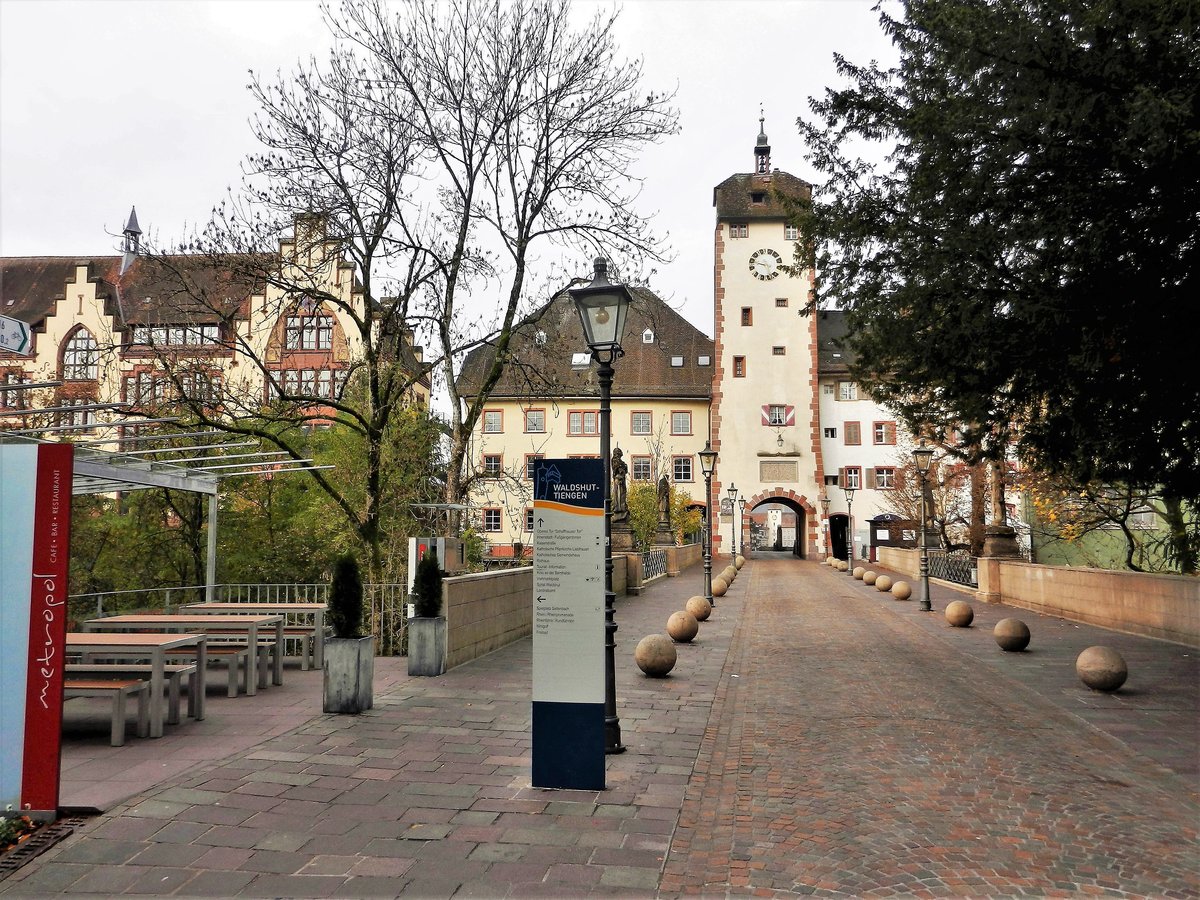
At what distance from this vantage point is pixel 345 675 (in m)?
8.43

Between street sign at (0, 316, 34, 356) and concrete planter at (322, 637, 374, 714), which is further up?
street sign at (0, 316, 34, 356)

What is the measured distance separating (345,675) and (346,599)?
0.71m

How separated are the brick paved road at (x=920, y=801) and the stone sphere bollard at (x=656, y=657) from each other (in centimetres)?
70

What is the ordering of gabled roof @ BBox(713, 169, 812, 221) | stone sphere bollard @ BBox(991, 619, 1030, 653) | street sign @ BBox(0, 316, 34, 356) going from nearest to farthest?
street sign @ BBox(0, 316, 34, 356)
stone sphere bollard @ BBox(991, 619, 1030, 653)
gabled roof @ BBox(713, 169, 812, 221)

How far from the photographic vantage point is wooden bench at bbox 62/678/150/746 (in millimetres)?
7047

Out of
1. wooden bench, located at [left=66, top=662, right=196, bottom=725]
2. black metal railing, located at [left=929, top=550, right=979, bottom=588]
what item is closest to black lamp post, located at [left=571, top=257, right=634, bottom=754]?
wooden bench, located at [left=66, top=662, right=196, bottom=725]

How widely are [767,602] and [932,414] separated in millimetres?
11005

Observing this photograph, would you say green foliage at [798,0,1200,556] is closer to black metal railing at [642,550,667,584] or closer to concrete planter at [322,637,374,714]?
concrete planter at [322,637,374,714]

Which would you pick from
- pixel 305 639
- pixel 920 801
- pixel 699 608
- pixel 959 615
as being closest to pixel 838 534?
pixel 959 615

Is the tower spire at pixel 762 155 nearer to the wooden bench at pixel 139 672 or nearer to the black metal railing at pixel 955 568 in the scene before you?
the black metal railing at pixel 955 568

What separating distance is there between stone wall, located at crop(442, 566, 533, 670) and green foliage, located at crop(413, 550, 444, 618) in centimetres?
31

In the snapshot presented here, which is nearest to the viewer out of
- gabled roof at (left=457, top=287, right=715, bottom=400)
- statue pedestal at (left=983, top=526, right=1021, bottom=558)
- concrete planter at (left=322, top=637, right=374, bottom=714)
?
concrete planter at (left=322, top=637, right=374, bottom=714)

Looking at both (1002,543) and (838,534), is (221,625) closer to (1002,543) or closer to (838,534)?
→ (1002,543)

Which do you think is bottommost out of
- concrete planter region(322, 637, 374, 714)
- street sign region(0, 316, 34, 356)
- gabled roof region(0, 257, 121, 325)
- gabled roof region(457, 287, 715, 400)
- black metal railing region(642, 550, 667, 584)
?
black metal railing region(642, 550, 667, 584)
